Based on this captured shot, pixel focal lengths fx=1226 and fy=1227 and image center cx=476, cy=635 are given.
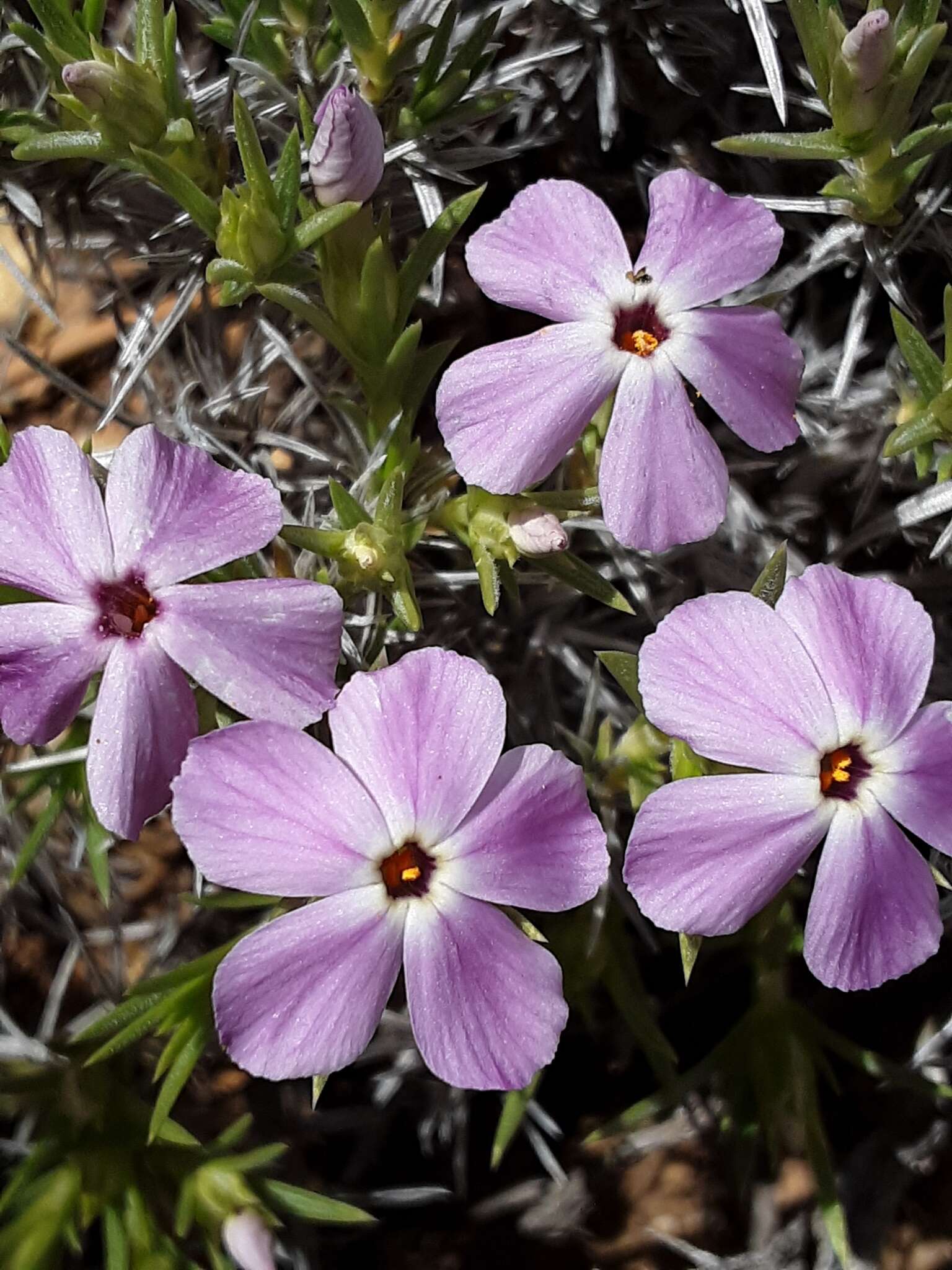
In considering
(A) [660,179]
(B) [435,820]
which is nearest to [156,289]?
(A) [660,179]

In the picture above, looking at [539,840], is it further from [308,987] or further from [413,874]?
[308,987]

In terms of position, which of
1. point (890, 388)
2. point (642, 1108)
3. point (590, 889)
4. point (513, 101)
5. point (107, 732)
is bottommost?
point (642, 1108)

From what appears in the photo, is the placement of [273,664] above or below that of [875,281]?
below

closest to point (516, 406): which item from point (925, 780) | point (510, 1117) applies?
point (925, 780)

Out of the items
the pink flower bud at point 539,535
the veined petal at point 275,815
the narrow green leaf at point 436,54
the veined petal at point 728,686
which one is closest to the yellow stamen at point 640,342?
the pink flower bud at point 539,535

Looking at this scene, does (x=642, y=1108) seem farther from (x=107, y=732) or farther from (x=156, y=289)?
(x=156, y=289)

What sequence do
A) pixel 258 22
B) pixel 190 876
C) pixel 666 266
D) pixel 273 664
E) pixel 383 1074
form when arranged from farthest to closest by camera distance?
pixel 190 876 → pixel 383 1074 → pixel 258 22 → pixel 666 266 → pixel 273 664
